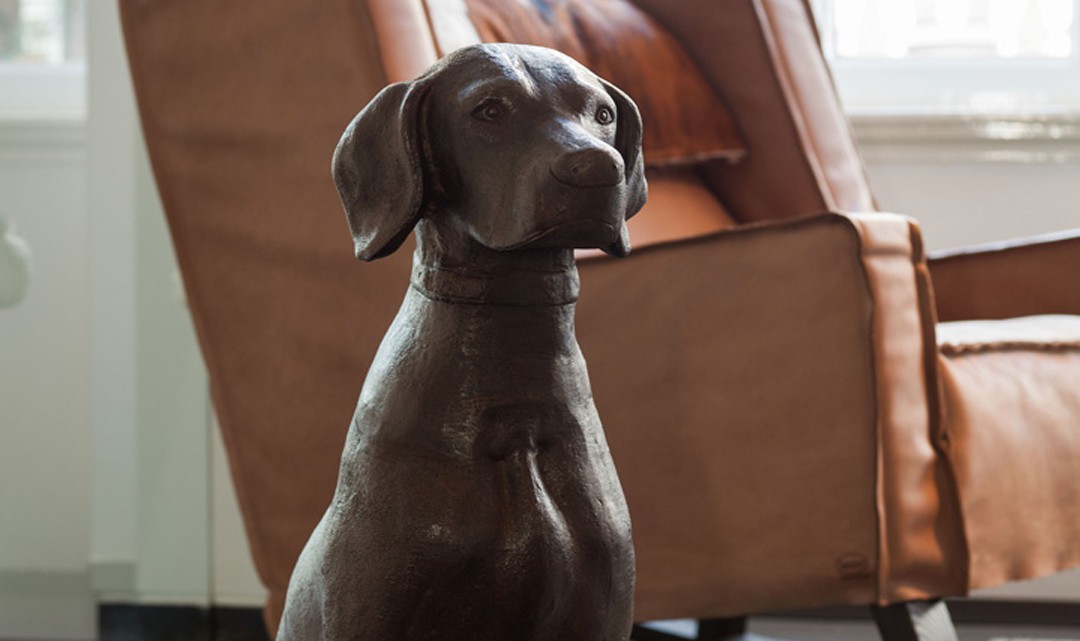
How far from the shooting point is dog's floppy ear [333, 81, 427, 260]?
634 millimetres

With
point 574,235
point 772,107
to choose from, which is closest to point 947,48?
point 772,107

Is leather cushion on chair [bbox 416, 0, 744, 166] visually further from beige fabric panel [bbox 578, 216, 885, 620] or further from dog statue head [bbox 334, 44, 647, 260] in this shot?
dog statue head [bbox 334, 44, 647, 260]

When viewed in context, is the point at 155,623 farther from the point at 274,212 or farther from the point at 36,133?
the point at 274,212

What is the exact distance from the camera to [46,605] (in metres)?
1.61

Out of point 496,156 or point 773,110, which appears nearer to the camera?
point 496,156

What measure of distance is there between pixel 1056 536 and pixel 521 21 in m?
0.78

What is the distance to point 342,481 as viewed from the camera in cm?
67

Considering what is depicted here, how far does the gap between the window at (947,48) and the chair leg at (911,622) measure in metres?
1.56

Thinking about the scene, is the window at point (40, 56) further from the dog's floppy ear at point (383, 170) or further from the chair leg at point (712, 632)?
the dog's floppy ear at point (383, 170)

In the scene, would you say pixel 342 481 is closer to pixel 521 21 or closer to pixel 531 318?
pixel 531 318

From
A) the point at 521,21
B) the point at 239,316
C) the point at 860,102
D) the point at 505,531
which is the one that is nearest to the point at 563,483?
the point at 505,531

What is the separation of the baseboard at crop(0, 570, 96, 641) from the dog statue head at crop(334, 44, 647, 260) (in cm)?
113

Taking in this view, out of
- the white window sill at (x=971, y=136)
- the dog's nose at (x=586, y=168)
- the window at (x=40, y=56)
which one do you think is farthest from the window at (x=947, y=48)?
the dog's nose at (x=586, y=168)

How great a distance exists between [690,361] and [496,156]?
1.60 ft
